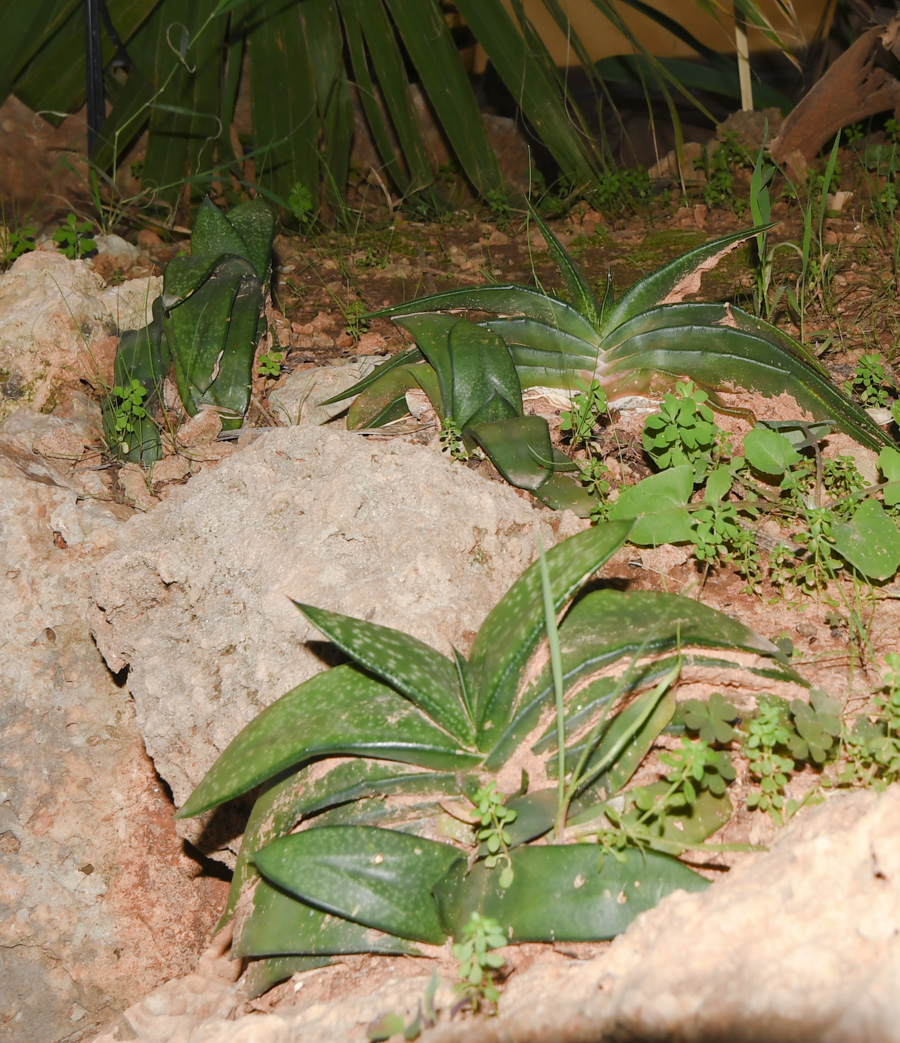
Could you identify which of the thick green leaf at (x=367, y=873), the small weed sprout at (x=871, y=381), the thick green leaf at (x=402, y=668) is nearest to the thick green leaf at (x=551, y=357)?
the small weed sprout at (x=871, y=381)

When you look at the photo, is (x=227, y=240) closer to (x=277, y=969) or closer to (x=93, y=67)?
(x=93, y=67)

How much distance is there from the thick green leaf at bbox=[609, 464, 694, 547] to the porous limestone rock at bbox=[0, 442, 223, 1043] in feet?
Result: 3.32

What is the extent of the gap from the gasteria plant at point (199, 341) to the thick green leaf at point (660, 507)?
3.15ft

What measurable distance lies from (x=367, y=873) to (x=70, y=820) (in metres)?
0.81

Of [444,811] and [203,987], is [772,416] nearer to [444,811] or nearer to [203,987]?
[444,811]

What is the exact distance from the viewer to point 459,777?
1.23 m

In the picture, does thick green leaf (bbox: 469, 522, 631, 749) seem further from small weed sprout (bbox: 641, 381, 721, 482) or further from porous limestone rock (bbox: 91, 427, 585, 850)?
small weed sprout (bbox: 641, 381, 721, 482)

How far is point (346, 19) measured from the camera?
10.5 feet

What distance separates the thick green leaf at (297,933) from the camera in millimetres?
1161

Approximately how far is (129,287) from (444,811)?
177 cm

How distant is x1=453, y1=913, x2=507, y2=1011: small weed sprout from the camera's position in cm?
100

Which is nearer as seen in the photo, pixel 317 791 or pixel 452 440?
pixel 317 791

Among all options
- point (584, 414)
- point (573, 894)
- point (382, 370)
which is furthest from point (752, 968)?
point (382, 370)

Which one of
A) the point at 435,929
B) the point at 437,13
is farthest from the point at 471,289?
the point at 437,13
